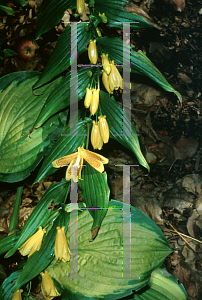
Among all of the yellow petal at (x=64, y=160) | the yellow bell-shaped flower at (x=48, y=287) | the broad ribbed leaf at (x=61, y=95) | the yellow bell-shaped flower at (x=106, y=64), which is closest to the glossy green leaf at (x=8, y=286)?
the yellow bell-shaped flower at (x=48, y=287)

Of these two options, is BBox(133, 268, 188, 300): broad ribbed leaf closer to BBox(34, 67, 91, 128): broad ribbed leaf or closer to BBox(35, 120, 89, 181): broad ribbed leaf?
BBox(35, 120, 89, 181): broad ribbed leaf

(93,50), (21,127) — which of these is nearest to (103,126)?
(93,50)

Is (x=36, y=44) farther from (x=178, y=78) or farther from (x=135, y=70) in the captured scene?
(x=178, y=78)

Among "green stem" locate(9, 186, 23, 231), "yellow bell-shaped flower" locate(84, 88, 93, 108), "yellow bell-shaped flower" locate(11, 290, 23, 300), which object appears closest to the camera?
"yellow bell-shaped flower" locate(84, 88, 93, 108)

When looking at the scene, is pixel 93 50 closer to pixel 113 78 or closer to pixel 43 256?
pixel 113 78

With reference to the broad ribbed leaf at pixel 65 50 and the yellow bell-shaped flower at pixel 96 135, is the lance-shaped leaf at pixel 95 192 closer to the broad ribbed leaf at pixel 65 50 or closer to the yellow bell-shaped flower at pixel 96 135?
the yellow bell-shaped flower at pixel 96 135

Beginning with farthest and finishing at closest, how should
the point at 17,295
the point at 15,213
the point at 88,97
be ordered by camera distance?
the point at 15,213 → the point at 17,295 → the point at 88,97

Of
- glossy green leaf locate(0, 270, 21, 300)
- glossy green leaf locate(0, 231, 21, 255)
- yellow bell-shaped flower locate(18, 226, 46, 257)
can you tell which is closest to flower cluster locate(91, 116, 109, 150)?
yellow bell-shaped flower locate(18, 226, 46, 257)
